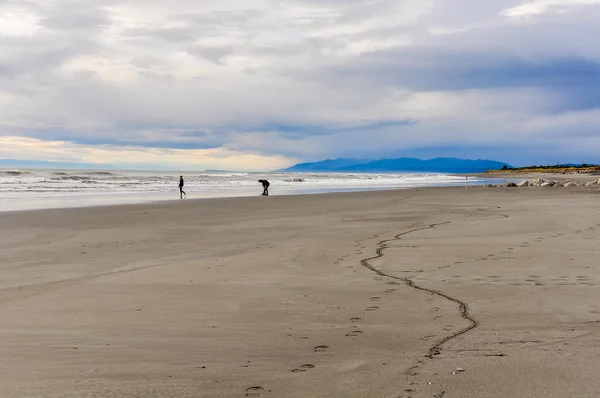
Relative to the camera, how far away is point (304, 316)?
6.68m

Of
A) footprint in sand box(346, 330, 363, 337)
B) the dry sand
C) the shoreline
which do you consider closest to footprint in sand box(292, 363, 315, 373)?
the dry sand

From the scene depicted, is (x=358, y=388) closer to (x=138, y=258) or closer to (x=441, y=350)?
(x=441, y=350)

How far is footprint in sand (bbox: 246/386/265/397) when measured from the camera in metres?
4.26

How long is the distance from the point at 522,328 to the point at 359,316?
5.57 feet

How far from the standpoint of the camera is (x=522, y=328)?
5.96m

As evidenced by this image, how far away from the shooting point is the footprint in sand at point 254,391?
14.0ft

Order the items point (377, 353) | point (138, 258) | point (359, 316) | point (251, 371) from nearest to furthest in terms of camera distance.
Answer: point (251, 371), point (377, 353), point (359, 316), point (138, 258)

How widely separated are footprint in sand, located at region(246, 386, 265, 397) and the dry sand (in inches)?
0.8

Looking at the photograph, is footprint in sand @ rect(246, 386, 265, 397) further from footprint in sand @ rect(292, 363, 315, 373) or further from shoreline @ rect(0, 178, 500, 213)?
shoreline @ rect(0, 178, 500, 213)

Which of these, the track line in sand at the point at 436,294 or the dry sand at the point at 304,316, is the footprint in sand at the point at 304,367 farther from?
the track line in sand at the point at 436,294

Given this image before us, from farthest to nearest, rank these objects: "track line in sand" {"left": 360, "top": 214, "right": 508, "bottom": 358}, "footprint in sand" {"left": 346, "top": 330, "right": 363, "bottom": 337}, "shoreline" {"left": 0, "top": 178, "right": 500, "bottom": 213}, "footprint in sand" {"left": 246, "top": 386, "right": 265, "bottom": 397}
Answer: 1. "shoreline" {"left": 0, "top": 178, "right": 500, "bottom": 213}
2. "footprint in sand" {"left": 346, "top": 330, "right": 363, "bottom": 337}
3. "track line in sand" {"left": 360, "top": 214, "right": 508, "bottom": 358}
4. "footprint in sand" {"left": 246, "top": 386, "right": 265, "bottom": 397}

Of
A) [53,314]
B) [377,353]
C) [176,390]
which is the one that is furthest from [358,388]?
[53,314]

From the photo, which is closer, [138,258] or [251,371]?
[251,371]

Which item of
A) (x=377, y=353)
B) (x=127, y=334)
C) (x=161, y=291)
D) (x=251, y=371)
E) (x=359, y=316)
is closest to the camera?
(x=251, y=371)
